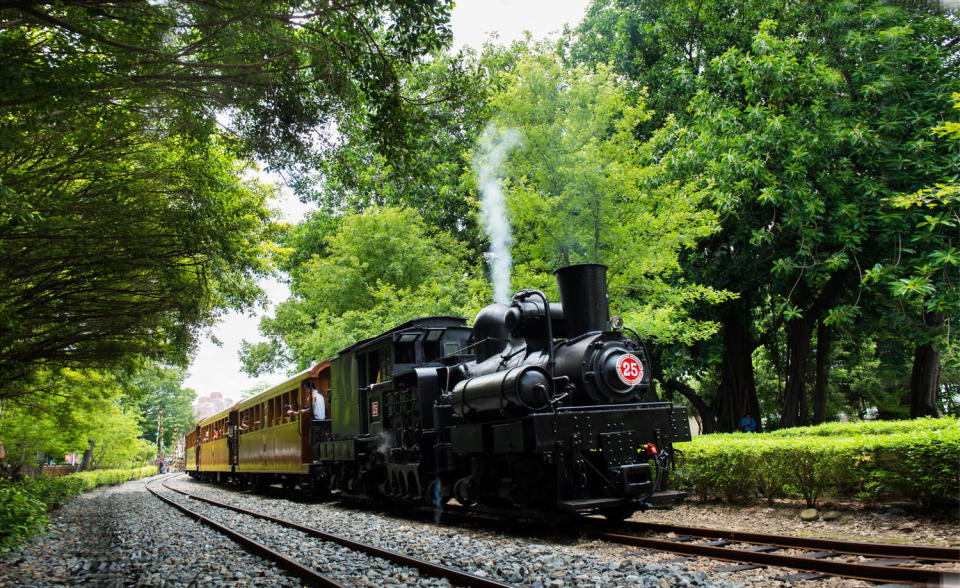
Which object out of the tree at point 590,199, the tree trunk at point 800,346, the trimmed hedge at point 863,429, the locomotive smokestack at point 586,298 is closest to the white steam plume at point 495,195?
the tree at point 590,199

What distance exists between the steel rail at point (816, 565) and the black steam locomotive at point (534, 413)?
2.87 ft

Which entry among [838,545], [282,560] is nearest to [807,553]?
[838,545]

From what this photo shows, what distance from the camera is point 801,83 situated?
1360 cm

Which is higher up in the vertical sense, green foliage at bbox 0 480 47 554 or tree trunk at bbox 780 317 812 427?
tree trunk at bbox 780 317 812 427

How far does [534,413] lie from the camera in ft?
22.9

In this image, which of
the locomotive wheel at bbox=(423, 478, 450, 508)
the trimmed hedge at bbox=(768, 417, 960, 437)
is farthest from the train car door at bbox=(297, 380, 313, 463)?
the trimmed hedge at bbox=(768, 417, 960, 437)

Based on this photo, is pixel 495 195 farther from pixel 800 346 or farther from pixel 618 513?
pixel 800 346

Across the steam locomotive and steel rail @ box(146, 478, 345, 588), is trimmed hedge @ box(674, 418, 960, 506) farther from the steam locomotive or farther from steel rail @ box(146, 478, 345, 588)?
steel rail @ box(146, 478, 345, 588)

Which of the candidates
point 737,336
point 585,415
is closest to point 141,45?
point 585,415

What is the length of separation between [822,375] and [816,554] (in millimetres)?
13977

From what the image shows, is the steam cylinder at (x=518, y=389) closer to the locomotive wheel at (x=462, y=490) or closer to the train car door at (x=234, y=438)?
the locomotive wheel at (x=462, y=490)

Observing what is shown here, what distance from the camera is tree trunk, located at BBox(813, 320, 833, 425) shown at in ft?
56.2

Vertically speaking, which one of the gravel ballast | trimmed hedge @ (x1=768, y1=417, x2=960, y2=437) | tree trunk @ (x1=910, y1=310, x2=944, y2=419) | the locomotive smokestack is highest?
the locomotive smokestack

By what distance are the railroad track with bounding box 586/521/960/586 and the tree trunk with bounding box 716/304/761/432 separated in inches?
506
